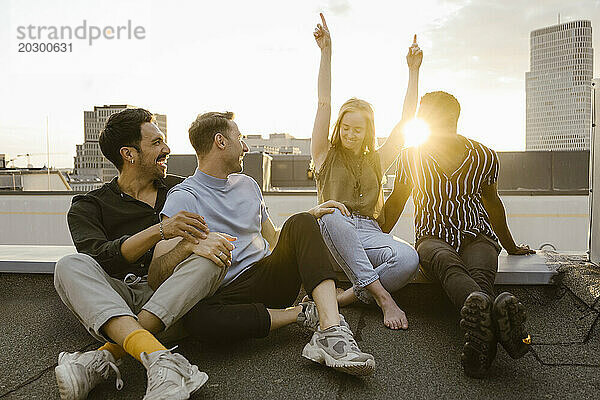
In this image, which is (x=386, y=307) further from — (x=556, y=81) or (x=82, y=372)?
(x=556, y=81)

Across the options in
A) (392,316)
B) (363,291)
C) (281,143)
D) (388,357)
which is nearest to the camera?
(388,357)

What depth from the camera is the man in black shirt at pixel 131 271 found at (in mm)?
1570

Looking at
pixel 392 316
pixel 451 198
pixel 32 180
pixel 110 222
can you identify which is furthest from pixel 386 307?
pixel 32 180

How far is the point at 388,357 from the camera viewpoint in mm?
1934

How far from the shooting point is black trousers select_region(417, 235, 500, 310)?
191 cm

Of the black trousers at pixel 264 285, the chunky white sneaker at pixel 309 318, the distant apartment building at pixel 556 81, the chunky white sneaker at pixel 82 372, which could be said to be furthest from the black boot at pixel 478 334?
the distant apartment building at pixel 556 81

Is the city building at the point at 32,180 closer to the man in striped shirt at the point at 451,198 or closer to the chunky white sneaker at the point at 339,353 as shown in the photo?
the man in striped shirt at the point at 451,198

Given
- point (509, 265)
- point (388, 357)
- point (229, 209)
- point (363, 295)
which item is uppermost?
point (229, 209)

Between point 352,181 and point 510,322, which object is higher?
point 352,181

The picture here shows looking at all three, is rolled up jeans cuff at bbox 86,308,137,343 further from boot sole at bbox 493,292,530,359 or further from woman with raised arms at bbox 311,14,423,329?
boot sole at bbox 493,292,530,359

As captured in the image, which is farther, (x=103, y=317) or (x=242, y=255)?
(x=242, y=255)

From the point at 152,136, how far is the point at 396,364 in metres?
1.35

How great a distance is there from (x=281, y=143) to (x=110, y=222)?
60663 millimetres

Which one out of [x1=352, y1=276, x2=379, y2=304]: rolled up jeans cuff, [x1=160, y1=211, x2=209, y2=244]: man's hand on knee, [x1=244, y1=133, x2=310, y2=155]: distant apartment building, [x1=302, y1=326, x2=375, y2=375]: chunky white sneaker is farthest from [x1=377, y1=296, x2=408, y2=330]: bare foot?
[x1=244, y1=133, x2=310, y2=155]: distant apartment building
